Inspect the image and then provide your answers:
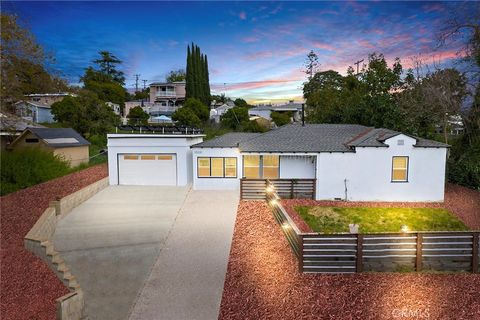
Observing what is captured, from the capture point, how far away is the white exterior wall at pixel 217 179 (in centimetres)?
1909

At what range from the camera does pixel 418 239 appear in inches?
349

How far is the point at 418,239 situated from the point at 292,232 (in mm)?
3489

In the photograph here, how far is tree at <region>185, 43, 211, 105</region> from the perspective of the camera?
48.8m

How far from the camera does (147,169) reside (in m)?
20.5

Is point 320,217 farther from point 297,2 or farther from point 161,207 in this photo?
point 297,2

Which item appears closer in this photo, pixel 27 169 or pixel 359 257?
pixel 359 257

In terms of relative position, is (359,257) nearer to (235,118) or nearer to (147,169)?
(147,169)

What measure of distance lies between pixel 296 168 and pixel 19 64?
15662mm

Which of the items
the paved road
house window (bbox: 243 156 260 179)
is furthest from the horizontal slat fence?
house window (bbox: 243 156 260 179)

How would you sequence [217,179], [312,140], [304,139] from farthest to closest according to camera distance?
[304,139]
[312,140]
[217,179]

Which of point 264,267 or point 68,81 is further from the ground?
point 68,81

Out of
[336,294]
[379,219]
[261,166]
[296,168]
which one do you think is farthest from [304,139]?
[336,294]

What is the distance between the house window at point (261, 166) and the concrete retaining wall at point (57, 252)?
29.8 feet

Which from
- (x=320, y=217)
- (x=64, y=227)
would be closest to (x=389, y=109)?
(x=320, y=217)
